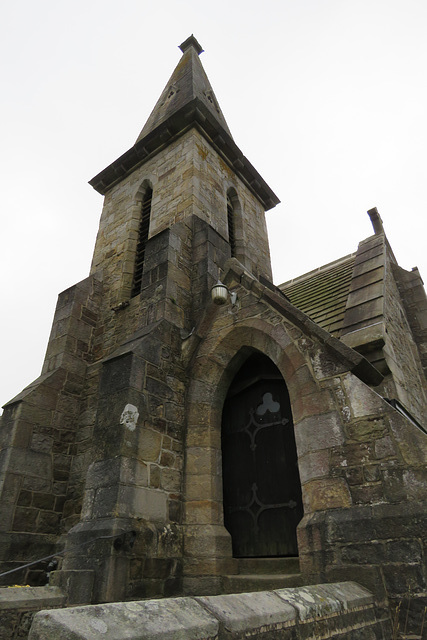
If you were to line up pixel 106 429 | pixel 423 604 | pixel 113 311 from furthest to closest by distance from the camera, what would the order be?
pixel 113 311 → pixel 106 429 → pixel 423 604

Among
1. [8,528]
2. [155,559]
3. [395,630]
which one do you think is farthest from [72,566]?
[395,630]

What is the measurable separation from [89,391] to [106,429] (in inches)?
96.1

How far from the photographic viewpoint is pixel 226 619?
1.99 metres

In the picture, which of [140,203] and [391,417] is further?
[140,203]

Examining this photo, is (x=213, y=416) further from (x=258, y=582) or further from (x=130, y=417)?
(x=258, y=582)

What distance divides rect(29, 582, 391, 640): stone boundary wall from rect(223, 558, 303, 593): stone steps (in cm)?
122

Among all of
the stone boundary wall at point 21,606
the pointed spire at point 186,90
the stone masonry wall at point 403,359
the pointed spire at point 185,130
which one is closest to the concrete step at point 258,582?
the stone boundary wall at point 21,606

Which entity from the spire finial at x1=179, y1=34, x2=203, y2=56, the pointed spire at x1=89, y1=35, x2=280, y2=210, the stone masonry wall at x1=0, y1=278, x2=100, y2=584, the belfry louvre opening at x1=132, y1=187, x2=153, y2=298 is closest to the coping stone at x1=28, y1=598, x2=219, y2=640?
the stone masonry wall at x1=0, y1=278, x2=100, y2=584

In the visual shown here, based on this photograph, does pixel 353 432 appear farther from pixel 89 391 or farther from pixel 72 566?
pixel 89 391

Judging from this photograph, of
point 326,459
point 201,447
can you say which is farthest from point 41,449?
point 326,459

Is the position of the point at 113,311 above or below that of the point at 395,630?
above

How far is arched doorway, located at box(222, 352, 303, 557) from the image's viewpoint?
16.2 feet

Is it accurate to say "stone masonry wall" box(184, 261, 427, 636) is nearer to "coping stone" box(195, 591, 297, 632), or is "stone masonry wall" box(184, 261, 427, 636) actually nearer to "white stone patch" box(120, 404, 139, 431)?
"white stone patch" box(120, 404, 139, 431)

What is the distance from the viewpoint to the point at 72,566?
13.3ft
